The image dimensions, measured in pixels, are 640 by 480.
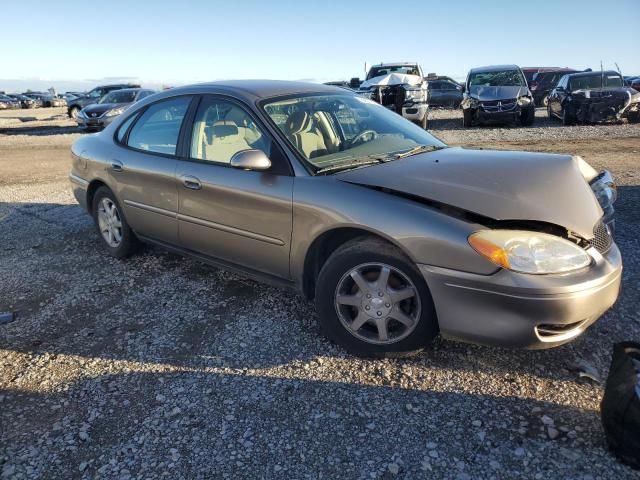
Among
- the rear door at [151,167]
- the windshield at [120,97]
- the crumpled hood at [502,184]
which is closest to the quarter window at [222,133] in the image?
the rear door at [151,167]

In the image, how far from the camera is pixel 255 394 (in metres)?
2.64

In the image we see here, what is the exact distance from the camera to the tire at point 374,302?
2.70m

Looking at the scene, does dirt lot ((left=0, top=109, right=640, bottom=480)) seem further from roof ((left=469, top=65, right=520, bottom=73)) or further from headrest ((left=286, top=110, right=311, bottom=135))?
roof ((left=469, top=65, right=520, bottom=73))

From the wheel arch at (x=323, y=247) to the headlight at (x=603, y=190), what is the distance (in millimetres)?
1422

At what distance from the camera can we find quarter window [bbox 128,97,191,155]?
12.7ft

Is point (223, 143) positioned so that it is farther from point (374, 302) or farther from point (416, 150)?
point (374, 302)

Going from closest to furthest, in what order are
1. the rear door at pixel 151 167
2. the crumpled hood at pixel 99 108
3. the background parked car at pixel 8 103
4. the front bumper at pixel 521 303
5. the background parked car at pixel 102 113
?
the front bumper at pixel 521 303
the rear door at pixel 151 167
the background parked car at pixel 102 113
the crumpled hood at pixel 99 108
the background parked car at pixel 8 103

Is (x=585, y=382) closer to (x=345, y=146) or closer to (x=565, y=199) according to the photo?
(x=565, y=199)

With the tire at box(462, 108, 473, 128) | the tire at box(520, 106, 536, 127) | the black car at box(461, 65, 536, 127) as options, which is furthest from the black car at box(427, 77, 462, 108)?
the tire at box(520, 106, 536, 127)

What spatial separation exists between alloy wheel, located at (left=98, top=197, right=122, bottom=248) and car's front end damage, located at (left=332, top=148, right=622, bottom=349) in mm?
2765

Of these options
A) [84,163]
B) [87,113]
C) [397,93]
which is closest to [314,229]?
[84,163]

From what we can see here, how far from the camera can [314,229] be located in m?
2.97

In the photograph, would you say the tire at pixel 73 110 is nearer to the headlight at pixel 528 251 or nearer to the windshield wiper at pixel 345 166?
the windshield wiper at pixel 345 166

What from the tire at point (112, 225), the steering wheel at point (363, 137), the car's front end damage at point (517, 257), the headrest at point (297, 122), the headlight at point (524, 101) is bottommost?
the tire at point (112, 225)
